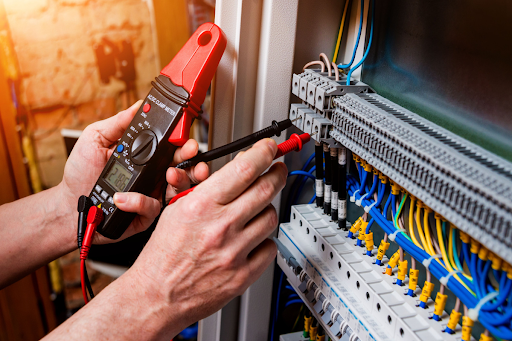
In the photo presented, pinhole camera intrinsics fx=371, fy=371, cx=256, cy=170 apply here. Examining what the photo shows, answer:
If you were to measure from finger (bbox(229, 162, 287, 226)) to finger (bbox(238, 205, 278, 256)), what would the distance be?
19mm

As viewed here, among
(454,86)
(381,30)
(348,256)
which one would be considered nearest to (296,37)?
(381,30)

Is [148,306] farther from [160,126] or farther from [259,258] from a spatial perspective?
[160,126]

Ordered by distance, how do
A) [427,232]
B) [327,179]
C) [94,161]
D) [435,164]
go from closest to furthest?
[435,164] → [427,232] → [327,179] → [94,161]

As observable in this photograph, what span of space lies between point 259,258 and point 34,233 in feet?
2.12

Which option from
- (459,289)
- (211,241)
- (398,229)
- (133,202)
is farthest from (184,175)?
(459,289)

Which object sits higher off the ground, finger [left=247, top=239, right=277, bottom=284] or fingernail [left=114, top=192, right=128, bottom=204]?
fingernail [left=114, top=192, right=128, bottom=204]

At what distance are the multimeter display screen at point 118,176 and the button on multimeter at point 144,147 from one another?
4 cm

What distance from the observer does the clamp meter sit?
78 centimetres

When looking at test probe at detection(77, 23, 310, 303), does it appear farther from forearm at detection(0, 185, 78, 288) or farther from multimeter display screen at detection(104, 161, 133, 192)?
forearm at detection(0, 185, 78, 288)

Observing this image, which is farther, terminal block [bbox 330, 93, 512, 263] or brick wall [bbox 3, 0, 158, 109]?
brick wall [bbox 3, 0, 158, 109]

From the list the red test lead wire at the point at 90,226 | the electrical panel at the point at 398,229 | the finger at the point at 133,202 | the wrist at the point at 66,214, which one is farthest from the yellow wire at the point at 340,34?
the wrist at the point at 66,214

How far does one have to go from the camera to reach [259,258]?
699 millimetres

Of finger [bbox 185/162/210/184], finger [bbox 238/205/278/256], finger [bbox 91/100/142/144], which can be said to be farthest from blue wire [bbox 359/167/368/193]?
finger [bbox 91/100/142/144]

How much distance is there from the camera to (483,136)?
1.94 ft
